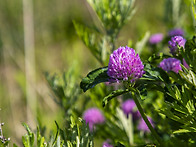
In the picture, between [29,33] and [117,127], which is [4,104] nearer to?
[29,33]

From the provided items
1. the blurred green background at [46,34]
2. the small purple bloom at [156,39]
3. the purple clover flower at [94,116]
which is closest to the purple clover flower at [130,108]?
the purple clover flower at [94,116]

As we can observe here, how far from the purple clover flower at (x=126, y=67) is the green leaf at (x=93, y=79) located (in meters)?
0.03

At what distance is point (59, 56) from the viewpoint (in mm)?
3756

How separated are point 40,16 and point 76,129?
3.53 metres

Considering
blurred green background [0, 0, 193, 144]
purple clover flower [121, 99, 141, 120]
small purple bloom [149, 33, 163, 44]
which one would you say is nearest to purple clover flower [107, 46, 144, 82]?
purple clover flower [121, 99, 141, 120]

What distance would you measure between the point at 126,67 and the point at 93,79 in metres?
0.07

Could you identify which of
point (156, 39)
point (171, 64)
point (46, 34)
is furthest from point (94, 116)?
point (46, 34)

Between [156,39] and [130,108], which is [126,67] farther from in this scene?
[156,39]

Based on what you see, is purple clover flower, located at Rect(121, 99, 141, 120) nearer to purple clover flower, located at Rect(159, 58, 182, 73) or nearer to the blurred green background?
purple clover flower, located at Rect(159, 58, 182, 73)

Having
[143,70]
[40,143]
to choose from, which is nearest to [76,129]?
[40,143]

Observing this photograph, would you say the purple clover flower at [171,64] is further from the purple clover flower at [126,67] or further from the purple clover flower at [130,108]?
the purple clover flower at [130,108]

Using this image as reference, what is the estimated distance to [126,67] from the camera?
0.60 meters

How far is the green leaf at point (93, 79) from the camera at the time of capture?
23.5 inches

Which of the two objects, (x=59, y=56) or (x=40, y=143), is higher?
(x=59, y=56)
